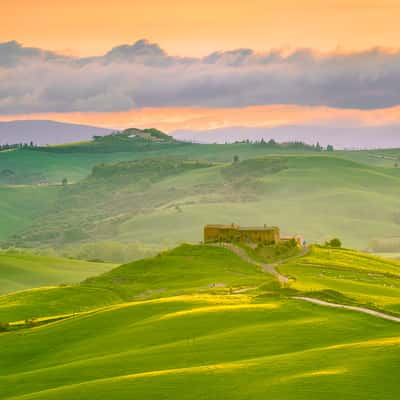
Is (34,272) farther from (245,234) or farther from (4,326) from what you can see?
(4,326)

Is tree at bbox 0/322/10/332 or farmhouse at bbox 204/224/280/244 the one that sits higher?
farmhouse at bbox 204/224/280/244

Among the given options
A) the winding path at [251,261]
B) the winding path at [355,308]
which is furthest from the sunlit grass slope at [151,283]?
the winding path at [355,308]

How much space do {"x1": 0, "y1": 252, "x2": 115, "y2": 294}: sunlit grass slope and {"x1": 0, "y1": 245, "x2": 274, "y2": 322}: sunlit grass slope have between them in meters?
59.0

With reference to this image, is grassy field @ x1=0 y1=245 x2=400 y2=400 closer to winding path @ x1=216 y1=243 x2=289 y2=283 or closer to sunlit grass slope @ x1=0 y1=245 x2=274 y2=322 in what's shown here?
sunlit grass slope @ x1=0 y1=245 x2=274 y2=322

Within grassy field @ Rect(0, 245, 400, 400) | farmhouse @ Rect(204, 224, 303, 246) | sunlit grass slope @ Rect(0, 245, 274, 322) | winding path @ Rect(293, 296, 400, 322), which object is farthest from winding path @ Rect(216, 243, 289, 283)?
winding path @ Rect(293, 296, 400, 322)

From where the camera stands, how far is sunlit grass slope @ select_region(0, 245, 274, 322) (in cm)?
9294

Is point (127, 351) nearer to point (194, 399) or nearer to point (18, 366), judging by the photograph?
point (18, 366)

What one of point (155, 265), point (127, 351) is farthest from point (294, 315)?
point (155, 265)

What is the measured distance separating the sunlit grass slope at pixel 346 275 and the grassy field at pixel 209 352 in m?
3.97

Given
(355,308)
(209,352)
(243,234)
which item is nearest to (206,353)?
(209,352)

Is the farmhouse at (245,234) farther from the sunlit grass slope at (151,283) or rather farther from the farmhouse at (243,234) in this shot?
the sunlit grass slope at (151,283)

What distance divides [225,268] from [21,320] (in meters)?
29.1

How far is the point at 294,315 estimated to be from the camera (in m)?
62.3

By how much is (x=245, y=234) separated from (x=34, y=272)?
69.0 m
